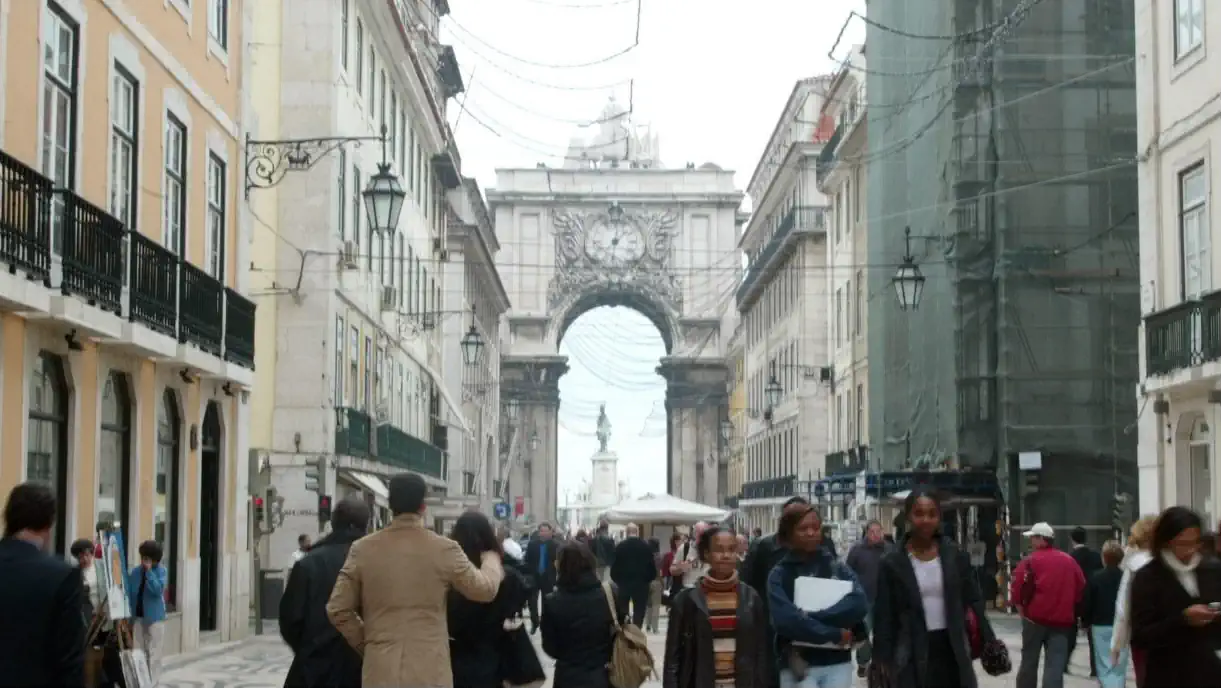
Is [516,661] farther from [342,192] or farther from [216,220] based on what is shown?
[342,192]

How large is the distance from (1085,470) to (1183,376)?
11318mm

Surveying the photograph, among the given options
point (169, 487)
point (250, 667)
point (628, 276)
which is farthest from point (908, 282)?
point (628, 276)

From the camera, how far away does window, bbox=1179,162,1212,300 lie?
23.8 meters

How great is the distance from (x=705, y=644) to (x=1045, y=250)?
88.0ft

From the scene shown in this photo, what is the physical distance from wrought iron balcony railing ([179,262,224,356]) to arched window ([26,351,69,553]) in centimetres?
336

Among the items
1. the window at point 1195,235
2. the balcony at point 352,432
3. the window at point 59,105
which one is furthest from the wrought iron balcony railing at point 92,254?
the balcony at point 352,432

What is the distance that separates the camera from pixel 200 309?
22.5 meters

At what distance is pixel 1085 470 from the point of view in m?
34.7

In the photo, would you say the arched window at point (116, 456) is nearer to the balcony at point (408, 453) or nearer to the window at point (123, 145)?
the window at point (123, 145)

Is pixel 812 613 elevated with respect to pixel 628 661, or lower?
elevated

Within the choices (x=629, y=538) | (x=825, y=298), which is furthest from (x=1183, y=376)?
(x=825, y=298)

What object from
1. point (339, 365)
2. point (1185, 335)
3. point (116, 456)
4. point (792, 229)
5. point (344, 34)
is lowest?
point (116, 456)

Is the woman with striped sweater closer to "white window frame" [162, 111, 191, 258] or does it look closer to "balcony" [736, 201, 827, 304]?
"white window frame" [162, 111, 191, 258]

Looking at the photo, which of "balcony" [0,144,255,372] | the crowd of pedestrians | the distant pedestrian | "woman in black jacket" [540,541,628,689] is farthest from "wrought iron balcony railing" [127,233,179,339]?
"woman in black jacket" [540,541,628,689]
